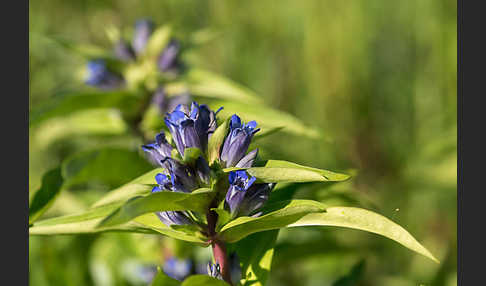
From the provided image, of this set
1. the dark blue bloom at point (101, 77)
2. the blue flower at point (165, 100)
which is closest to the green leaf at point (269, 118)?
the blue flower at point (165, 100)

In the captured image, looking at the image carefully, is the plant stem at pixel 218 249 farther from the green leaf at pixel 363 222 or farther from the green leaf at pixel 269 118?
the green leaf at pixel 269 118

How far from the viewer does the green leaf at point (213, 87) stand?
168 centimetres

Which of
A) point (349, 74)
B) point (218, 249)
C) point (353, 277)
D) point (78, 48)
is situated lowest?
point (353, 277)

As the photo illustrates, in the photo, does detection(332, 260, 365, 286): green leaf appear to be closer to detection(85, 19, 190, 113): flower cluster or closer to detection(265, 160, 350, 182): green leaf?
detection(265, 160, 350, 182): green leaf

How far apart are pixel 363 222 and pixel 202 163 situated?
270 millimetres

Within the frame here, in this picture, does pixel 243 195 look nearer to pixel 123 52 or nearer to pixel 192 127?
pixel 192 127

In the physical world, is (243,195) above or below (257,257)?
above

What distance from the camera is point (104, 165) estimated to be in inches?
55.4

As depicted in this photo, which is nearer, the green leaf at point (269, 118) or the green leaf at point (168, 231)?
the green leaf at point (168, 231)

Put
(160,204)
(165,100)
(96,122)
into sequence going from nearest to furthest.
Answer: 1. (160,204)
2. (165,100)
3. (96,122)

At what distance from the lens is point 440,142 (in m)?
2.50

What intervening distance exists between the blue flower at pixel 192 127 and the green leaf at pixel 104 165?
0.50m

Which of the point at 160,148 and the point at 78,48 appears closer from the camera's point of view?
the point at 160,148

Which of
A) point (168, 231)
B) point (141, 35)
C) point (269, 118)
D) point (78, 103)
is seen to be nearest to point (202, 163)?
point (168, 231)
